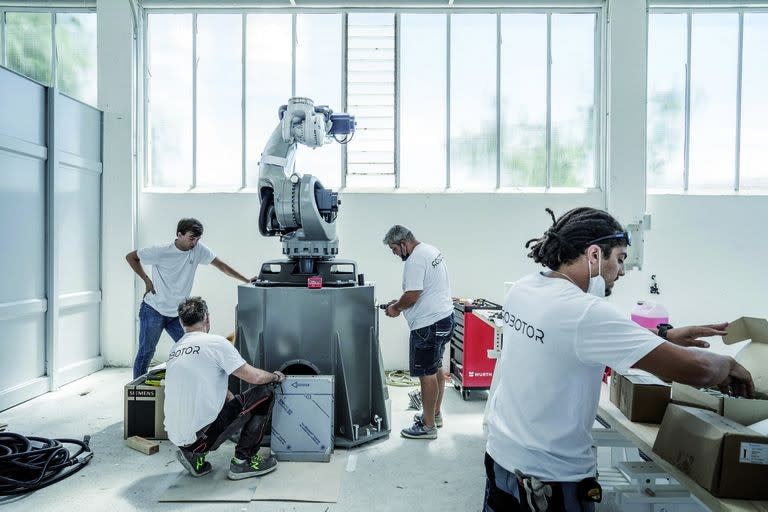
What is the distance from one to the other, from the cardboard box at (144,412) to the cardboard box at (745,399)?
3.18 m

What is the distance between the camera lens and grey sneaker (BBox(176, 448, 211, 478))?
9.47 feet

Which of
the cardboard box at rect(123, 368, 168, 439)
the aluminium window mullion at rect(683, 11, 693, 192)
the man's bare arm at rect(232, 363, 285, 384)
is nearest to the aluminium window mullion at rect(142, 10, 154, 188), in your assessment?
the cardboard box at rect(123, 368, 168, 439)

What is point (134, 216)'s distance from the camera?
5297 mm

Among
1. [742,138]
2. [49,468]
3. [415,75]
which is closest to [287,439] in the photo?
[49,468]

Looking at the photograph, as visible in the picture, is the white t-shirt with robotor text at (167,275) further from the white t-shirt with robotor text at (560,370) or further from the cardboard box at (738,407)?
the cardboard box at (738,407)

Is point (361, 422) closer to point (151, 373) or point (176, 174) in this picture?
point (151, 373)

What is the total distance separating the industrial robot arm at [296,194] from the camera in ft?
11.3

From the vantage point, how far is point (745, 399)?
1.52 metres

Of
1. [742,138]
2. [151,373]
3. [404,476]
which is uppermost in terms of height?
[742,138]

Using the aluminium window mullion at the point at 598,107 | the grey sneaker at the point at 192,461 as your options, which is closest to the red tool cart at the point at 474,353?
the aluminium window mullion at the point at 598,107

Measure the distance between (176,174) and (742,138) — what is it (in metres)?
6.37

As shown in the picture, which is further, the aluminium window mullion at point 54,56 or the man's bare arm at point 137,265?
the aluminium window mullion at point 54,56

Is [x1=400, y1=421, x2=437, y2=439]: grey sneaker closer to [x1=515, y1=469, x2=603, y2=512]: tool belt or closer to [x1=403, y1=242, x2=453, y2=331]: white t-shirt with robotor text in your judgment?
[x1=403, y1=242, x2=453, y2=331]: white t-shirt with robotor text

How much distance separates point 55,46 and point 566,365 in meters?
6.50
